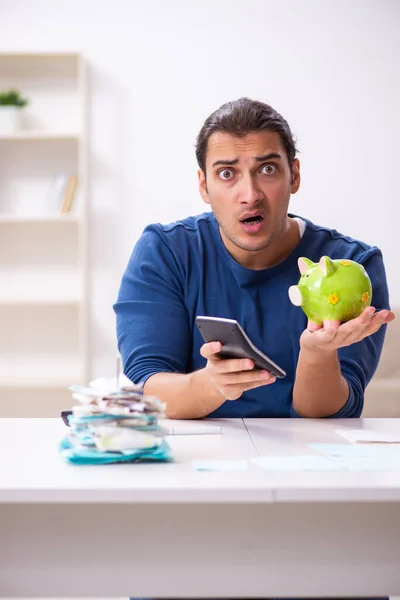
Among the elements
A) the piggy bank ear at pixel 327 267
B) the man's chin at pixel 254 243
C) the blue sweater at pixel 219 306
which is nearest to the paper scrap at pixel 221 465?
the piggy bank ear at pixel 327 267

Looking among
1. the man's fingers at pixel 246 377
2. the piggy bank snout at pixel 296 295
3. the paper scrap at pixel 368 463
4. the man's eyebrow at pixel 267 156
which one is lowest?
the paper scrap at pixel 368 463

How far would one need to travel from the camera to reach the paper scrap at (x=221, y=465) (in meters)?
1.18

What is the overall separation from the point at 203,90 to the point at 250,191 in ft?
8.52

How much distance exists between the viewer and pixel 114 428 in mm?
1216

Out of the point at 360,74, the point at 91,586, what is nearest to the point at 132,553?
the point at 91,586

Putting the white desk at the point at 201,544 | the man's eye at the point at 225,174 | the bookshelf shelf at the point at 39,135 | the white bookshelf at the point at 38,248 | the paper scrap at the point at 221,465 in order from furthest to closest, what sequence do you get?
1. the white bookshelf at the point at 38,248
2. the bookshelf shelf at the point at 39,135
3. the man's eye at the point at 225,174
4. the paper scrap at the point at 221,465
5. the white desk at the point at 201,544

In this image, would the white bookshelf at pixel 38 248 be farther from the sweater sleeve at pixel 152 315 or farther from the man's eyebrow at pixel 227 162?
the man's eyebrow at pixel 227 162

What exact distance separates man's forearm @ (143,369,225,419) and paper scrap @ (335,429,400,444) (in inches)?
10.5

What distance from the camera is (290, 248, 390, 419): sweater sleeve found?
71.2 inches

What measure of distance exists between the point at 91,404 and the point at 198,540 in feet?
0.92

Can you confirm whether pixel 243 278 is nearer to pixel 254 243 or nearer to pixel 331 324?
pixel 254 243

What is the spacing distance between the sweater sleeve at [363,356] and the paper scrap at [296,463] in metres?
0.53

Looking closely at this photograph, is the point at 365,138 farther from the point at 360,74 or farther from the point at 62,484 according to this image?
the point at 62,484

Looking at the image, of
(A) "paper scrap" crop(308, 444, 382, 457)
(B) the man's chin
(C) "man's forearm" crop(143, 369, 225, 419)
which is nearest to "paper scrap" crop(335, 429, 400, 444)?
(A) "paper scrap" crop(308, 444, 382, 457)
